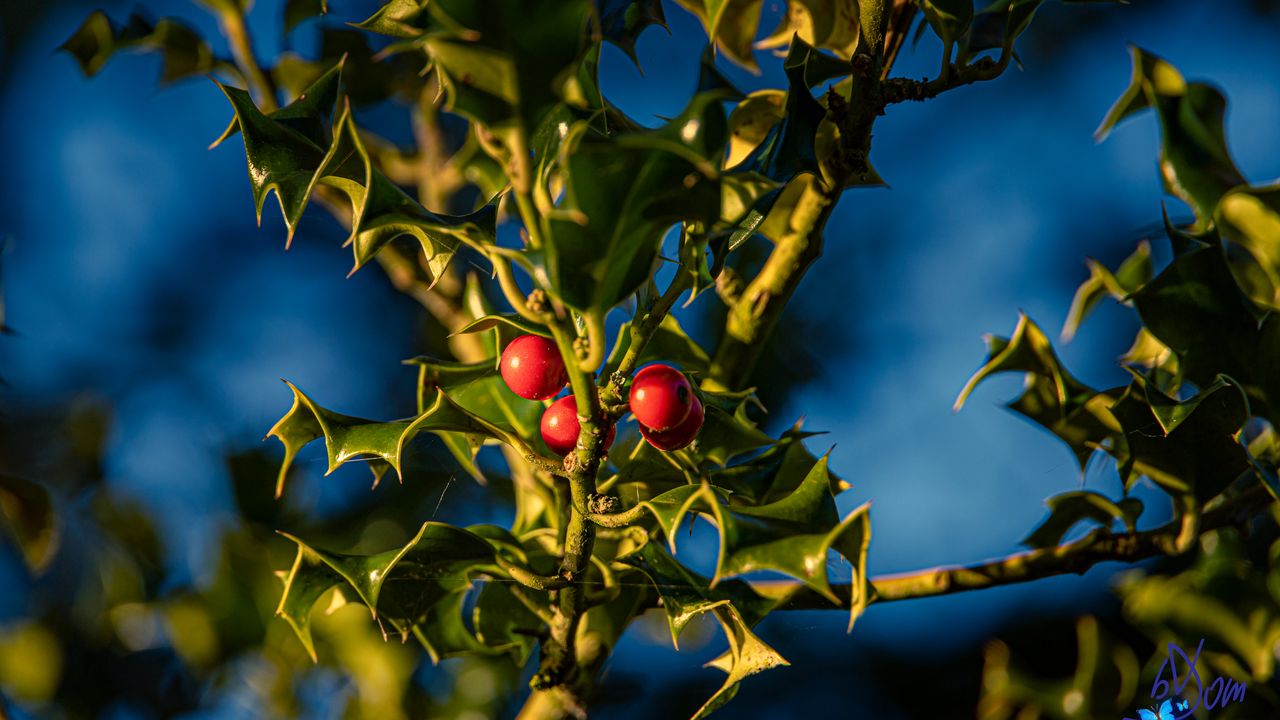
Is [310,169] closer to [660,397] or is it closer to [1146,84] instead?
[660,397]

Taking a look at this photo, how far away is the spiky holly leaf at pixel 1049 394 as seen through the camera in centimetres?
81

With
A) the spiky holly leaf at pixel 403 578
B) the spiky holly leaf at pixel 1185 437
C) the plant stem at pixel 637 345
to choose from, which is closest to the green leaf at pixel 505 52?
the plant stem at pixel 637 345

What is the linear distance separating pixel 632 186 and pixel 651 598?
1.36ft

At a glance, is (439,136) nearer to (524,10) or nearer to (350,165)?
(350,165)

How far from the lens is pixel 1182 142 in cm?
87

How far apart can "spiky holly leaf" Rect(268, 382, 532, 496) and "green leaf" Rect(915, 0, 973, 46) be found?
1.37 ft

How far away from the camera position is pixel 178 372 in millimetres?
2000

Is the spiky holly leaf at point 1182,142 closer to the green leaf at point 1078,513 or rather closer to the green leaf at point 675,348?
the green leaf at point 1078,513

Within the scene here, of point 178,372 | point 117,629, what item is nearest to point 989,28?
point 117,629

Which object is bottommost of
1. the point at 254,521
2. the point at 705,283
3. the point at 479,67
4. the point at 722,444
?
the point at 254,521

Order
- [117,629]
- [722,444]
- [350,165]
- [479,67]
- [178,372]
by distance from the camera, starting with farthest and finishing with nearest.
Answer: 1. [178,372]
2. [117,629]
3. [722,444]
4. [350,165]
5. [479,67]

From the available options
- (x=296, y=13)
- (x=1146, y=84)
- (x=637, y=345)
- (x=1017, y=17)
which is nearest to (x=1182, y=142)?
(x=1146, y=84)

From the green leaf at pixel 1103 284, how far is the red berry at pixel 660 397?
1.85 feet

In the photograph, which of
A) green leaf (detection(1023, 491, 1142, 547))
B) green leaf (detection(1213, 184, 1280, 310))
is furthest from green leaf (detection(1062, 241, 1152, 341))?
green leaf (detection(1023, 491, 1142, 547))
